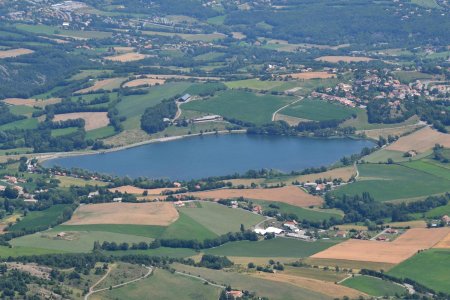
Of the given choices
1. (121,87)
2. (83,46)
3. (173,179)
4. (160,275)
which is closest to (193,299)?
(160,275)

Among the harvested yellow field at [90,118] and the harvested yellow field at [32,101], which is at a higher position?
the harvested yellow field at [90,118]

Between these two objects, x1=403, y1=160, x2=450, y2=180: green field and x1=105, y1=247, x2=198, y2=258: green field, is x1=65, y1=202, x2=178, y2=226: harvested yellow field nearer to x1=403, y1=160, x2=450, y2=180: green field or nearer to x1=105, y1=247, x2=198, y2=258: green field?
x1=105, y1=247, x2=198, y2=258: green field

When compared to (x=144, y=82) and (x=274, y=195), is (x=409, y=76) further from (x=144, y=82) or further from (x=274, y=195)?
(x=274, y=195)

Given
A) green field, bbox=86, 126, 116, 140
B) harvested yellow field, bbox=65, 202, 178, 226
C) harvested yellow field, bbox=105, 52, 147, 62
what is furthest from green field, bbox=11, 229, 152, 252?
harvested yellow field, bbox=105, 52, 147, 62

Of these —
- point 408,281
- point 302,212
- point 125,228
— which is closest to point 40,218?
point 125,228

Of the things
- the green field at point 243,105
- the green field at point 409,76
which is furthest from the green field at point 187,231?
the green field at point 409,76

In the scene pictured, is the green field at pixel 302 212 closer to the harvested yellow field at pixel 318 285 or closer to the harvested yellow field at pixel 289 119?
the harvested yellow field at pixel 318 285
